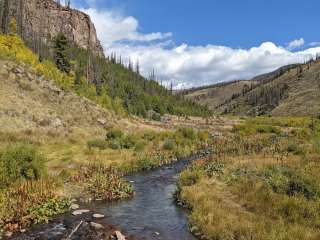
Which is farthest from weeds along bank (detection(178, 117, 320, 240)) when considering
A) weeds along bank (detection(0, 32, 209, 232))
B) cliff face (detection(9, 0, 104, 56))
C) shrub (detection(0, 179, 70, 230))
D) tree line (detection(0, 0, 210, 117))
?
cliff face (detection(9, 0, 104, 56))

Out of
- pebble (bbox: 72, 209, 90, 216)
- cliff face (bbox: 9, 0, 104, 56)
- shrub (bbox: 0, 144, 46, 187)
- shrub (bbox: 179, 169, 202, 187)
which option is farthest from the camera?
cliff face (bbox: 9, 0, 104, 56)

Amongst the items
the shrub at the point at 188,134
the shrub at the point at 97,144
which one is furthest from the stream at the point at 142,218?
the shrub at the point at 188,134

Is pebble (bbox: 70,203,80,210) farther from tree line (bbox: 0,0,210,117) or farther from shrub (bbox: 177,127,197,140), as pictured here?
tree line (bbox: 0,0,210,117)

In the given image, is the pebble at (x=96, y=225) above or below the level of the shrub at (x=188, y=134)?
below

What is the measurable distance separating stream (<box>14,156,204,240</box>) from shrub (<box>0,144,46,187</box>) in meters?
4.94

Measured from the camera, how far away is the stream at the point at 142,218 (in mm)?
18406

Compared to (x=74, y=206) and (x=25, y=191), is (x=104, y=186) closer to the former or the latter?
(x=74, y=206)

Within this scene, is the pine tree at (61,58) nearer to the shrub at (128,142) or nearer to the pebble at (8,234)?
the shrub at (128,142)

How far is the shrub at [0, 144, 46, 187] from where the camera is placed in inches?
946

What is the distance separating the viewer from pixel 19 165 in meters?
25.3

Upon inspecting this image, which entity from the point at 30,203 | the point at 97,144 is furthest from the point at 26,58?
the point at 30,203

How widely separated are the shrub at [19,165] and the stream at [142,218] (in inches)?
195

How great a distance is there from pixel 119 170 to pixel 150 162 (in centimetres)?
431

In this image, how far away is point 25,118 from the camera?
1944 inches
